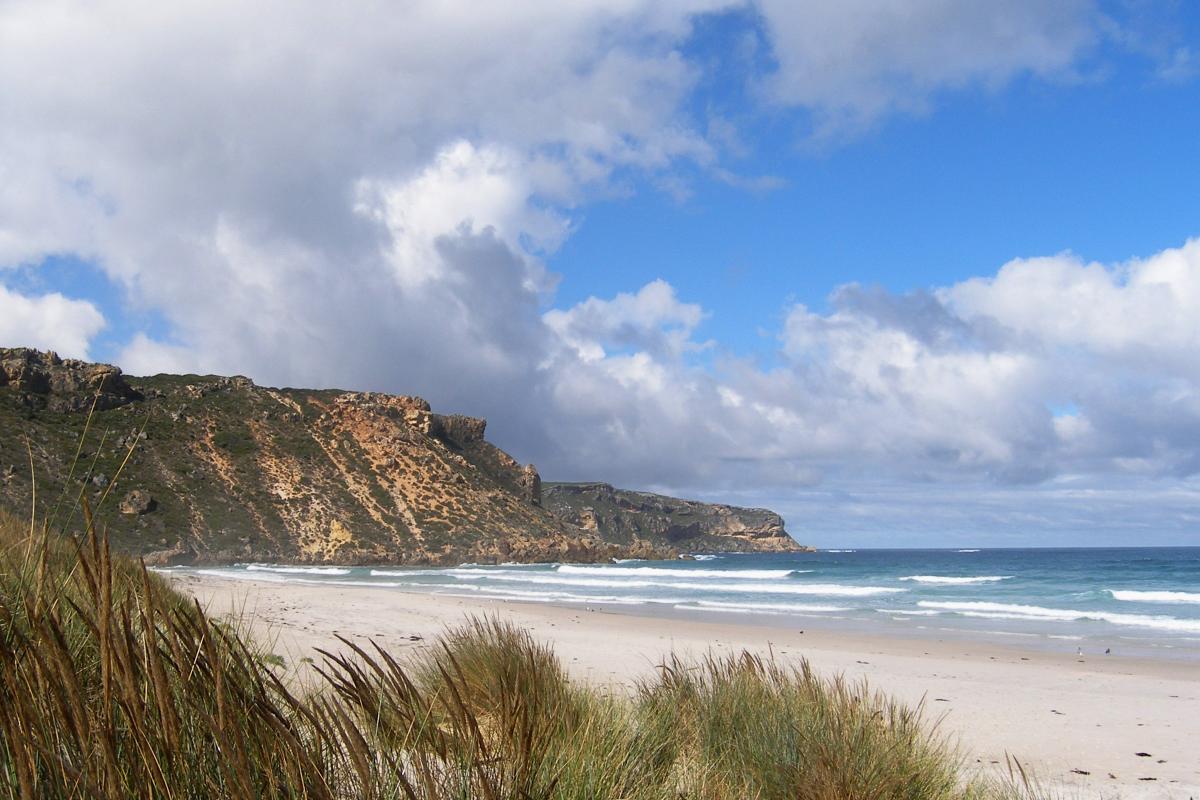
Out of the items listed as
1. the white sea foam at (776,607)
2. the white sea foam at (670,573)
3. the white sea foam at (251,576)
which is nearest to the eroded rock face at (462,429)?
the white sea foam at (670,573)

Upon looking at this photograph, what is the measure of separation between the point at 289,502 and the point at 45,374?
16328 millimetres

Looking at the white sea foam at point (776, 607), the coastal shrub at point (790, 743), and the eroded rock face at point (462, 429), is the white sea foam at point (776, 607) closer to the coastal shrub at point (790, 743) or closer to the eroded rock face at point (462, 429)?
the coastal shrub at point (790, 743)

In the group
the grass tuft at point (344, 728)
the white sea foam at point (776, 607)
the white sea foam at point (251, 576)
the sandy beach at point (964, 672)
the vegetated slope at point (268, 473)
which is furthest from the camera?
the vegetated slope at point (268, 473)

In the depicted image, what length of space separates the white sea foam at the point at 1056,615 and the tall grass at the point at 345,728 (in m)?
21.2

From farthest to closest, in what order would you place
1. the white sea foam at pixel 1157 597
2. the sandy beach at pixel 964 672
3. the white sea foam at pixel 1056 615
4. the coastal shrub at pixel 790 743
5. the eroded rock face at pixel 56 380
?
1. the eroded rock face at pixel 56 380
2. the white sea foam at pixel 1157 597
3. the white sea foam at pixel 1056 615
4. the sandy beach at pixel 964 672
5. the coastal shrub at pixel 790 743

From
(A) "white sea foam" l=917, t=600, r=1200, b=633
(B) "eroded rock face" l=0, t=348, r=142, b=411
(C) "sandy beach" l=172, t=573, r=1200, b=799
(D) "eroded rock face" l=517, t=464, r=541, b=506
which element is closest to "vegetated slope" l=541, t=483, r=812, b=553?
(D) "eroded rock face" l=517, t=464, r=541, b=506

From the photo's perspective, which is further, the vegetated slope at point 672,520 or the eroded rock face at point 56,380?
the vegetated slope at point 672,520

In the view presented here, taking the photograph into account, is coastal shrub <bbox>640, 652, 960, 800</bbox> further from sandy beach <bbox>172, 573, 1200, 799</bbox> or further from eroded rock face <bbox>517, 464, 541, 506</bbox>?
eroded rock face <bbox>517, 464, 541, 506</bbox>

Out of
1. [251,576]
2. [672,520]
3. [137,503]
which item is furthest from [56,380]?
[672,520]

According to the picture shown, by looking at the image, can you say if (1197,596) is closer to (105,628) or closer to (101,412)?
(105,628)

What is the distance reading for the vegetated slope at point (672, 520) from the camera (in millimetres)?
132875

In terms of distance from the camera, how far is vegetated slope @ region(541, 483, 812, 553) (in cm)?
13288

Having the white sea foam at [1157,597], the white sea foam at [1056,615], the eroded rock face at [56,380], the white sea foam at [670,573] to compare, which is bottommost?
the white sea foam at [670,573]

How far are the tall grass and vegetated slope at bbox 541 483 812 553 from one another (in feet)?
389
